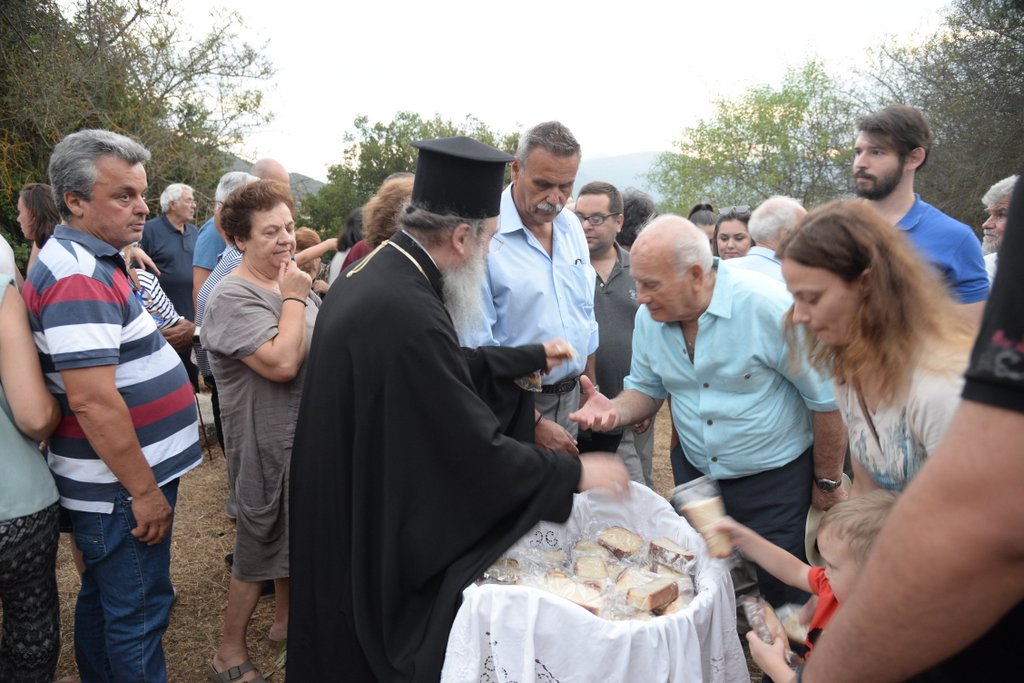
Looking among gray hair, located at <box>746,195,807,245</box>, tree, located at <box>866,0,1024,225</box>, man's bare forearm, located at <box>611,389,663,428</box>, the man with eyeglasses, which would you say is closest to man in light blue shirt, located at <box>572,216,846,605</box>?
man's bare forearm, located at <box>611,389,663,428</box>

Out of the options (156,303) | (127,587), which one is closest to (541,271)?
(127,587)

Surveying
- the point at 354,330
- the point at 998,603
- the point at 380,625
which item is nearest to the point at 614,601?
the point at 380,625

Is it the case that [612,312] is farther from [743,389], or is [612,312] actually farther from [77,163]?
[77,163]

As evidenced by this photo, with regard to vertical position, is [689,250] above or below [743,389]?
above

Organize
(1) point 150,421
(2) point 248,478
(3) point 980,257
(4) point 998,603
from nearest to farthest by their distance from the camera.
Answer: (4) point 998,603 → (1) point 150,421 → (2) point 248,478 → (3) point 980,257

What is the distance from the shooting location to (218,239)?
527 centimetres

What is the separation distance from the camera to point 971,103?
1375 centimetres

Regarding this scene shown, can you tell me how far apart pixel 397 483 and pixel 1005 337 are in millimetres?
1673

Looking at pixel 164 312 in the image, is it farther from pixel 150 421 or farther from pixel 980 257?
pixel 980 257

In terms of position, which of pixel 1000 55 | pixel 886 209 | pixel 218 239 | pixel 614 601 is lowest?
pixel 614 601

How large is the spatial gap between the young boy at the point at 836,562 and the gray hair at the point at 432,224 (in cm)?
146

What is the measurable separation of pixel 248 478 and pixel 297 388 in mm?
453

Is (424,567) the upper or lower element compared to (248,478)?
upper

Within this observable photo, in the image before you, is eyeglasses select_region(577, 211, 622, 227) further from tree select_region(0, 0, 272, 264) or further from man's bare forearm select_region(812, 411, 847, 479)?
tree select_region(0, 0, 272, 264)
